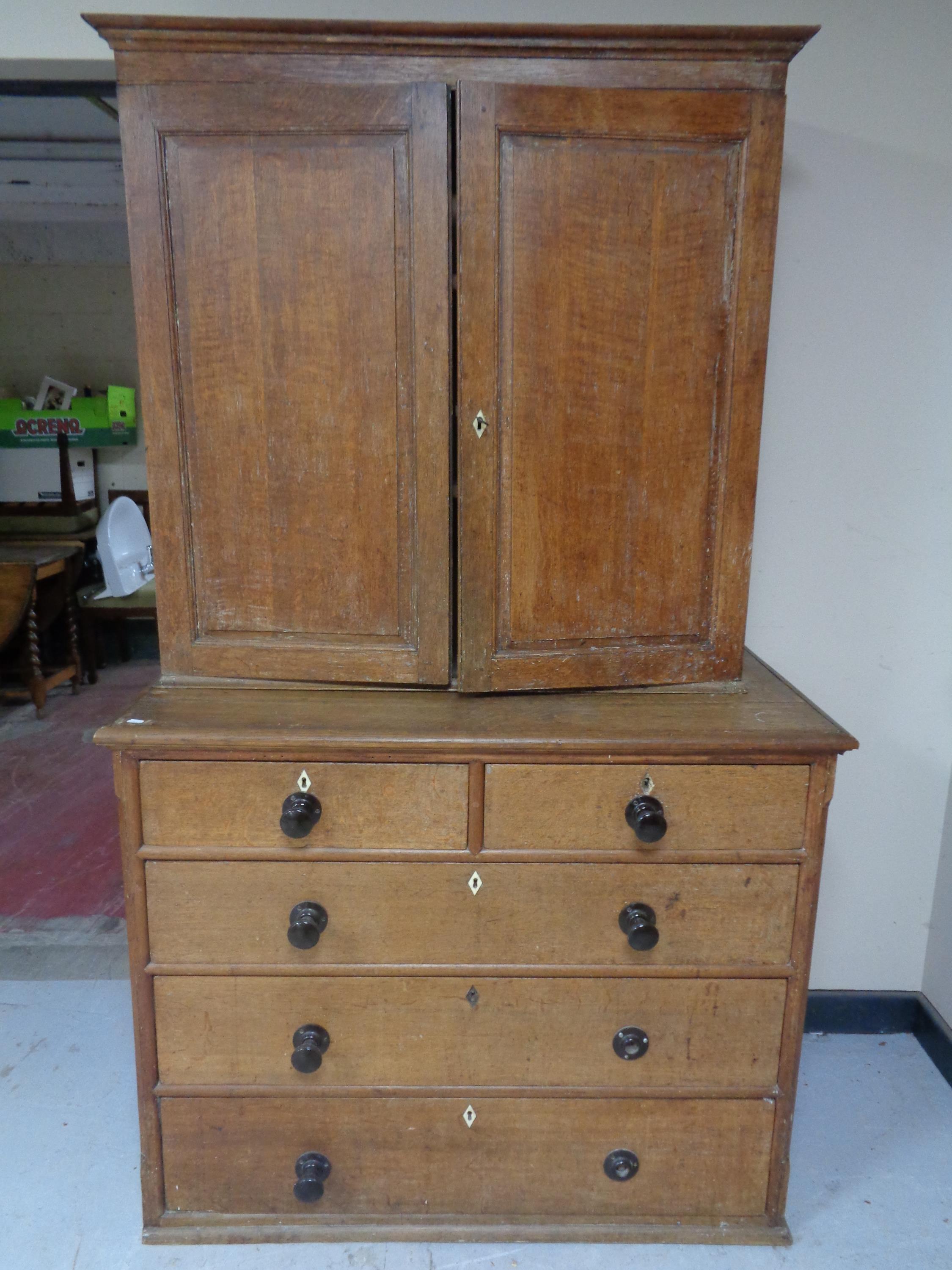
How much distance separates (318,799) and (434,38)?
122 cm

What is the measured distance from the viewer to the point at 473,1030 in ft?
5.12

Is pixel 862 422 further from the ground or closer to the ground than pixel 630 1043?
further from the ground

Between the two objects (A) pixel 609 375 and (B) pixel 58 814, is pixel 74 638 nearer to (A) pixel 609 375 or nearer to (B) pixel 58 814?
(B) pixel 58 814

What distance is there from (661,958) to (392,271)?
4.12 feet

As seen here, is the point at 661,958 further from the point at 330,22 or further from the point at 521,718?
the point at 330,22

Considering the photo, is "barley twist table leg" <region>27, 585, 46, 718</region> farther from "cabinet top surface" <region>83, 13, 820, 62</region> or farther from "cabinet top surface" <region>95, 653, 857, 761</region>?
"cabinet top surface" <region>83, 13, 820, 62</region>

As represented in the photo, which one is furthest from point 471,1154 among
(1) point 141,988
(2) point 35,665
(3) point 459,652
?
(2) point 35,665

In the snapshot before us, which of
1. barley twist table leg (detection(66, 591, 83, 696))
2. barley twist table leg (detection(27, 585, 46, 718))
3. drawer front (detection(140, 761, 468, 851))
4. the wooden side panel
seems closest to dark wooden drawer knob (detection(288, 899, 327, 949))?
drawer front (detection(140, 761, 468, 851))

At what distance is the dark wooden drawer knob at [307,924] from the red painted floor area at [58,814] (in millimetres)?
898

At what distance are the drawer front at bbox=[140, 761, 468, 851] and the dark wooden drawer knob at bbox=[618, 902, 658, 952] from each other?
1.00 ft

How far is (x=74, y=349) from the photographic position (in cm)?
554

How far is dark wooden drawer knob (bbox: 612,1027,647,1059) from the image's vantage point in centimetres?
154

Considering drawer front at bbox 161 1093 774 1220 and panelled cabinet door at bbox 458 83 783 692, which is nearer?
panelled cabinet door at bbox 458 83 783 692

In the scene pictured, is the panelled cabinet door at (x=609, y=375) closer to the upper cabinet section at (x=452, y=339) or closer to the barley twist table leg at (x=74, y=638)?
the upper cabinet section at (x=452, y=339)
